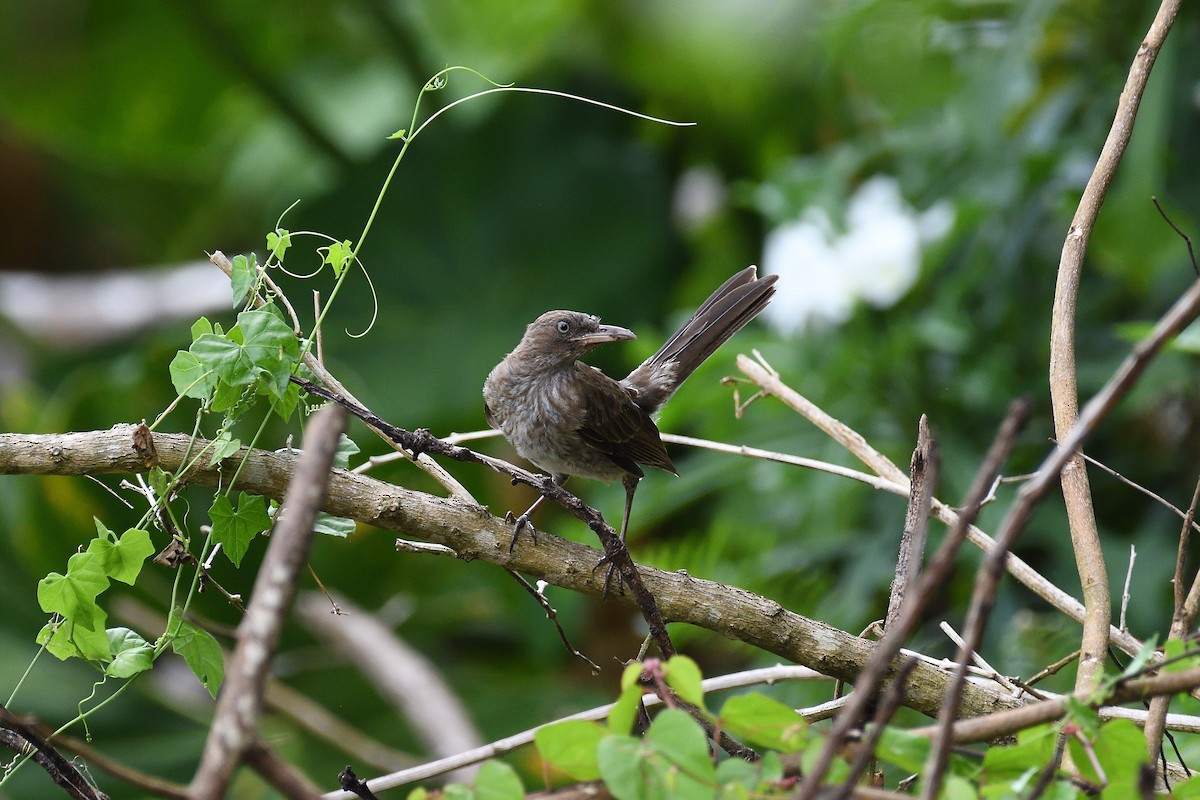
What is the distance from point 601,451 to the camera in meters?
2.79

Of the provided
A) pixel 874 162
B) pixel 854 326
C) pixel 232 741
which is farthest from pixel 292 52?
pixel 232 741

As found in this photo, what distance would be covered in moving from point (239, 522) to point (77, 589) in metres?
0.20

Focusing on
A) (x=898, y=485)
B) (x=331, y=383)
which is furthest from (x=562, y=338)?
(x=331, y=383)

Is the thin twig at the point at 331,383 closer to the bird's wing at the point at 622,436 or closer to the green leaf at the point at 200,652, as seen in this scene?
the green leaf at the point at 200,652

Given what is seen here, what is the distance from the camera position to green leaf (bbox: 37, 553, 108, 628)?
52.7 inches

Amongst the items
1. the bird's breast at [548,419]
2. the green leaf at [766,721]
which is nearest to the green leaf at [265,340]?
the green leaf at [766,721]

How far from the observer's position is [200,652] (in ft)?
4.77

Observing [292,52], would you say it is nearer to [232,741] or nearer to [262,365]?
[262,365]

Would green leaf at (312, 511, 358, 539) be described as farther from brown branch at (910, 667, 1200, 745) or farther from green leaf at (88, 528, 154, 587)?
brown branch at (910, 667, 1200, 745)

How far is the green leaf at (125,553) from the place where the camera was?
136 centimetres

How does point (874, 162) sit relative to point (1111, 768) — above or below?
above

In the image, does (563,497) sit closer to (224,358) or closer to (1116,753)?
(224,358)

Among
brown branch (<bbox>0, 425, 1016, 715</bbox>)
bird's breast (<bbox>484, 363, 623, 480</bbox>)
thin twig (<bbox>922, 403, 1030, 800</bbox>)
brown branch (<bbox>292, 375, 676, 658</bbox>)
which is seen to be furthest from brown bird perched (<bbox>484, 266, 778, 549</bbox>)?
thin twig (<bbox>922, 403, 1030, 800</bbox>)

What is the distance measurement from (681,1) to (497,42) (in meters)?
0.87
